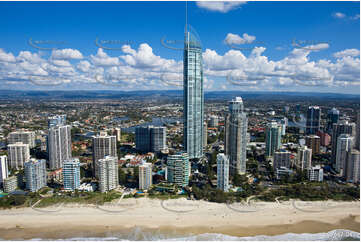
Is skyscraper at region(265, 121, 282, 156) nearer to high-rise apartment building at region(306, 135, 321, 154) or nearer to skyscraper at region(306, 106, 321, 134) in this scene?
high-rise apartment building at region(306, 135, 321, 154)

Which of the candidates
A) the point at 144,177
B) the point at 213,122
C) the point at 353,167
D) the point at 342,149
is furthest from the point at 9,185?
the point at 213,122

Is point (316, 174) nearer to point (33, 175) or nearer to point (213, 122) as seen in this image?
point (33, 175)

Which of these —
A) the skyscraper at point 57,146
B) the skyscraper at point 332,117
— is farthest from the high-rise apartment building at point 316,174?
the skyscraper at point 57,146

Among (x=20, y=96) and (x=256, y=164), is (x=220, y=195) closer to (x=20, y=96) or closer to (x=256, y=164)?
(x=256, y=164)

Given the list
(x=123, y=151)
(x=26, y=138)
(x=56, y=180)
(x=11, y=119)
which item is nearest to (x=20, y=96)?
(x=11, y=119)

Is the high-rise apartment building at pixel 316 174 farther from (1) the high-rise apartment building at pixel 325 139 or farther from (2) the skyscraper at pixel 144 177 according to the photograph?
(2) the skyscraper at pixel 144 177

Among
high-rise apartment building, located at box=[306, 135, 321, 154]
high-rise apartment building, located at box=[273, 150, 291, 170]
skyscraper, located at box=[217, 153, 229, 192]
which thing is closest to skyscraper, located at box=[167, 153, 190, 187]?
skyscraper, located at box=[217, 153, 229, 192]
